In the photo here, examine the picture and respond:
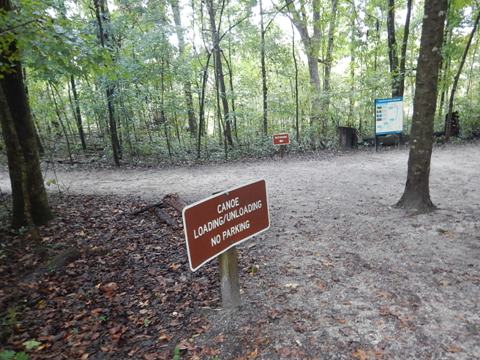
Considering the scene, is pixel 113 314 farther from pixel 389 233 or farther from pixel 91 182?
pixel 91 182

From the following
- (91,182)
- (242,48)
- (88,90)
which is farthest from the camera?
(242,48)

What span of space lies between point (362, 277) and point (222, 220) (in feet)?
6.86

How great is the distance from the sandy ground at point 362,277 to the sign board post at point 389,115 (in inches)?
168

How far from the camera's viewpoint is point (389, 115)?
11625mm

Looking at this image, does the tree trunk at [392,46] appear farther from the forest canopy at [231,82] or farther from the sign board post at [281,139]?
the sign board post at [281,139]

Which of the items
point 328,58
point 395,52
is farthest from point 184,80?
point 395,52

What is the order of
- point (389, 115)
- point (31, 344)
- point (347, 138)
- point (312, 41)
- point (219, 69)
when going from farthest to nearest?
point (312, 41), point (219, 69), point (347, 138), point (389, 115), point (31, 344)

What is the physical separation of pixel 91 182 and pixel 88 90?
13.6ft

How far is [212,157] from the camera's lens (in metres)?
13.2

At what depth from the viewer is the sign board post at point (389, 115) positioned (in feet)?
37.8

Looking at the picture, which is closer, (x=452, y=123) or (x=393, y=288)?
(x=393, y=288)

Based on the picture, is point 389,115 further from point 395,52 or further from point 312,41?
point 312,41

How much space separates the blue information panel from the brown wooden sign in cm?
1037

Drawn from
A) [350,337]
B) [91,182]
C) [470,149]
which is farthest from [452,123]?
[91,182]
